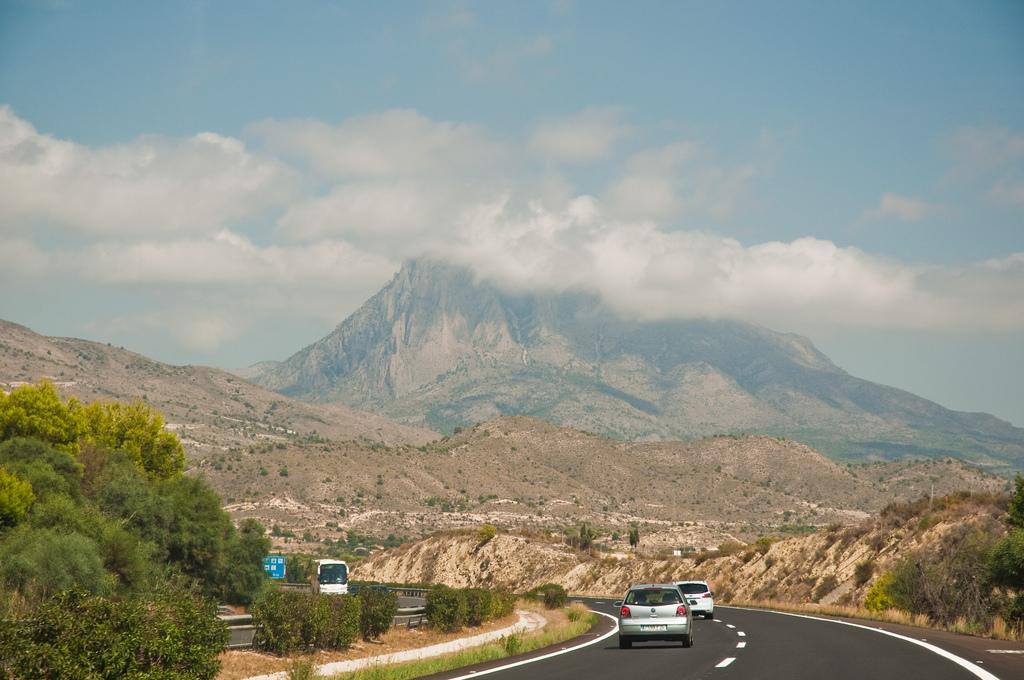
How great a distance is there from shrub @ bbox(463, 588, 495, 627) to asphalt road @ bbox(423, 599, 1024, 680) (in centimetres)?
757

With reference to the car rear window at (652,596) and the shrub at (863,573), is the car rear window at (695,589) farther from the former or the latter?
the shrub at (863,573)

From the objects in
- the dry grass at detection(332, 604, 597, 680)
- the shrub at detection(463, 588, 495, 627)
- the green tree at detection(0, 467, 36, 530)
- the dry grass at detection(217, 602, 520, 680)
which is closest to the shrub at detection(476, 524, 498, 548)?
the dry grass at detection(217, 602, 520, 680)

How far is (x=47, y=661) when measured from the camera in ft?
42.5

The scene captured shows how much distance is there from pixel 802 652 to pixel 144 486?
119 ft

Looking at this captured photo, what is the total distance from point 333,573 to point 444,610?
27.6m

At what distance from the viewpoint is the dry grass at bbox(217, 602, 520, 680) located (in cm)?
2048

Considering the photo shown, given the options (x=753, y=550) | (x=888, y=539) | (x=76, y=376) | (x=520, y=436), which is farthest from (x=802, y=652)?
(x=76, y=376)

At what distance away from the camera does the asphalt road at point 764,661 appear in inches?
704

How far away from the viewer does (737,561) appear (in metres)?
77.6

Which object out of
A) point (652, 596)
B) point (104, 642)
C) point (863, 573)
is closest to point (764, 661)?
point (652, 596)

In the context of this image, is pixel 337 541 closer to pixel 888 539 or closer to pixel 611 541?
pixel 611 541

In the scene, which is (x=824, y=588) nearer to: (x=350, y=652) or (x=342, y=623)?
(x=350, y=652)

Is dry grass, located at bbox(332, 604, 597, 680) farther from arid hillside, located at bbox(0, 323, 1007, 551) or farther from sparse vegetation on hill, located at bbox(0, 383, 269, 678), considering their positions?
arid hillside, located at bbox(0, 323, 1007, 551)

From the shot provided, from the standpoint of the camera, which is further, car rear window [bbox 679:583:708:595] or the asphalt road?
car rear window [bbox 679:583:708:595]
